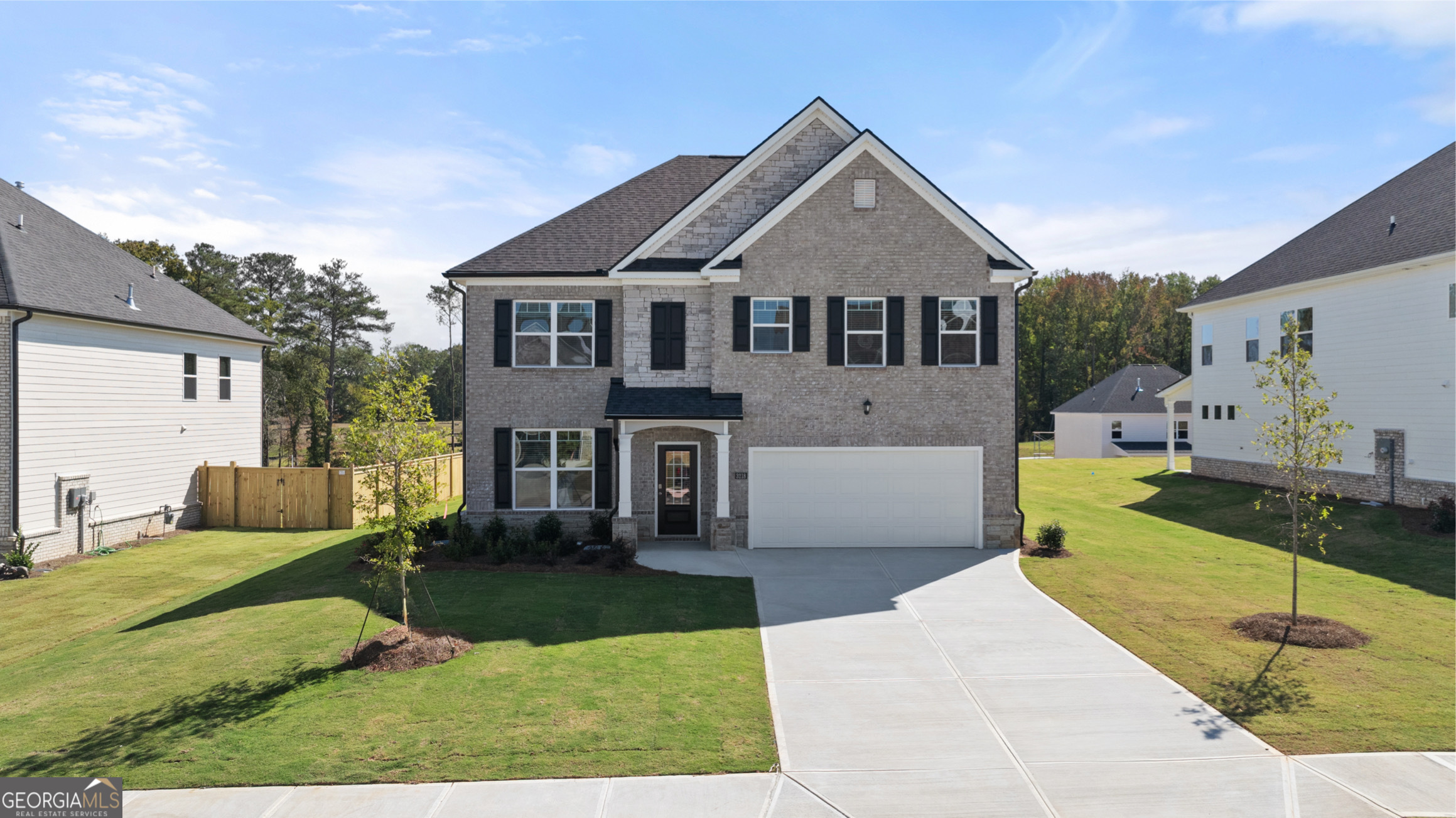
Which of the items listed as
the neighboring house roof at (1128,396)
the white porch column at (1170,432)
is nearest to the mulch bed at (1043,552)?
the white porch column at (1170,432)

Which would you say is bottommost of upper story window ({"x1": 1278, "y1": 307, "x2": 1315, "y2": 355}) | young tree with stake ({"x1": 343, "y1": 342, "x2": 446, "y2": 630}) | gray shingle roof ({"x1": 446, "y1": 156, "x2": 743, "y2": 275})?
young tree with stake ({"x1": 343, "y1": 342, "x2": 446, "y2": 630})

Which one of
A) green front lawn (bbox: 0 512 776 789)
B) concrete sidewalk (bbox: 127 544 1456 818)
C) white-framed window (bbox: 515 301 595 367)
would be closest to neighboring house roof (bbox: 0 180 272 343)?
green front lawn (bbox: 0 512 776 789)

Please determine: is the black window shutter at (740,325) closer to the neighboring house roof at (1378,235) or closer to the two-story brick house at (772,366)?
the two-story brick house at (772,366)

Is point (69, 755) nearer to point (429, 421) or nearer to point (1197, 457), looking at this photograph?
point (429, 421)

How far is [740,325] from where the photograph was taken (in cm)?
1688

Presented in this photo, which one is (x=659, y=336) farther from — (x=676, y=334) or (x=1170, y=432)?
(x=1170, y=432)

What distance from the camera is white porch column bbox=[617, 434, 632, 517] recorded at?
645 inches

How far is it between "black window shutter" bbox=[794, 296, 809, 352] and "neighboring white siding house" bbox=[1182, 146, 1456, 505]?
1377 centimetres

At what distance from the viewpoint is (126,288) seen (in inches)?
802

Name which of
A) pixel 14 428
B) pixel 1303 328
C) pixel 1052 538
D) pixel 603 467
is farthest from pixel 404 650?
pixel 1303 328

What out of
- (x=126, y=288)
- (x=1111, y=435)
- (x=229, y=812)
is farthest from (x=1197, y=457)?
(x=126, y=288)

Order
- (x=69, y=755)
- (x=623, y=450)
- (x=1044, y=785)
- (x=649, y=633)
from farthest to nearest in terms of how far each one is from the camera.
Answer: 1. (x=623, y=450)
2. (x=649, y=633)
3. (x=69, y=755)
4. (x=1044, y=785)

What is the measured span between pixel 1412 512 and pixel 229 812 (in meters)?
25.4

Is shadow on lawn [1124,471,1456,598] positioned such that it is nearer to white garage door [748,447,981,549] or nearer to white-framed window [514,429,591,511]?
white garage door [748,447,981,549]
